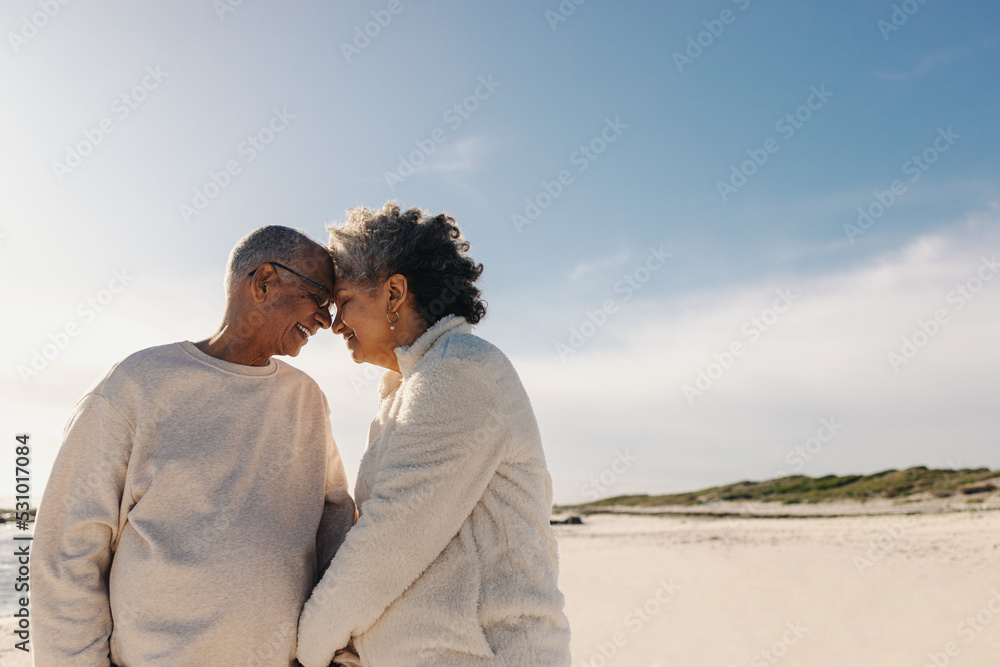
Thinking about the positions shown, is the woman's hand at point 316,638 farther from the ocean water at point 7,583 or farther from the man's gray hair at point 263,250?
the ocean water at point 7,583

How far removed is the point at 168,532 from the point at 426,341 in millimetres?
955

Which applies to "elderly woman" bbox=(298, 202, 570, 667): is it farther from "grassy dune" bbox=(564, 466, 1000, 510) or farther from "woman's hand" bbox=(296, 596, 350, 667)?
"grassy dune" bbox=(564, 466, 1000, 510)

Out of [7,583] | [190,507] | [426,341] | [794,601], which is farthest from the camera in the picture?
[794,601]

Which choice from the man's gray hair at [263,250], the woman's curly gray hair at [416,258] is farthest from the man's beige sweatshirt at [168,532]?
the woman's curly gray hair at [416,258]

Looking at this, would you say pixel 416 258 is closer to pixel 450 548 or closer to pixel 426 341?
pixel 426 341

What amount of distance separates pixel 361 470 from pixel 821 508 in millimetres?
31542

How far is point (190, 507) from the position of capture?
6.85 feet

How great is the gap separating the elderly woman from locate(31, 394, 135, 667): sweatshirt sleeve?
0.59 metres

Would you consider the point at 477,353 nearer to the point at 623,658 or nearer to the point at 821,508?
the point at 623,658

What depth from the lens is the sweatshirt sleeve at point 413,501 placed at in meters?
1.97

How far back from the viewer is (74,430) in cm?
202

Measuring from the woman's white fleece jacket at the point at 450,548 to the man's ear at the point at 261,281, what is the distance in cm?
62

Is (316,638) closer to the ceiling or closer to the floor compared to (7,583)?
closer to the ceiling

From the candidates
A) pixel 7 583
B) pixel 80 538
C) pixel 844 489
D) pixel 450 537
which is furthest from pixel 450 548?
pixel 844 489
